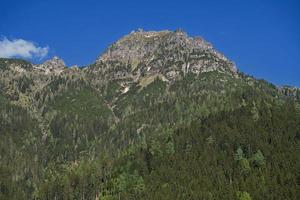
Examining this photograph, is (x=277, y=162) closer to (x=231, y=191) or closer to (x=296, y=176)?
(x=296, y=176)

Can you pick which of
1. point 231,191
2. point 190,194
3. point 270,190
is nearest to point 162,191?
point 190,194

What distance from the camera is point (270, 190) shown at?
176 meters

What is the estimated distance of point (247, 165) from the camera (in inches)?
7795

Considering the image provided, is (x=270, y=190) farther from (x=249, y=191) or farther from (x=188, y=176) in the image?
(x=188, y=176)

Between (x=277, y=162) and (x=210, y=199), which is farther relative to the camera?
(x=277, y=162)

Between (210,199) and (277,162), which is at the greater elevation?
(277,162)

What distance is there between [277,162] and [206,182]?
29.2 metres

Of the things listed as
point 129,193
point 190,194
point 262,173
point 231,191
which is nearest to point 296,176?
point 262,173

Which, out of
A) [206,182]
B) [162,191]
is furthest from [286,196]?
[162,191]

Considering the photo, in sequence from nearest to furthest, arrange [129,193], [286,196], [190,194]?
1. [286,196]
2. [190,194]
3. [129,193]

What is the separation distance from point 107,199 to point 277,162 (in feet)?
220

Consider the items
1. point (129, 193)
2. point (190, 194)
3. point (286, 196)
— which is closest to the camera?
point (286, 196)

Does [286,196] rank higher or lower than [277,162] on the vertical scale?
lower

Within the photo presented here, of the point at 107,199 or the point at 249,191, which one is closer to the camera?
the point at 249,191
